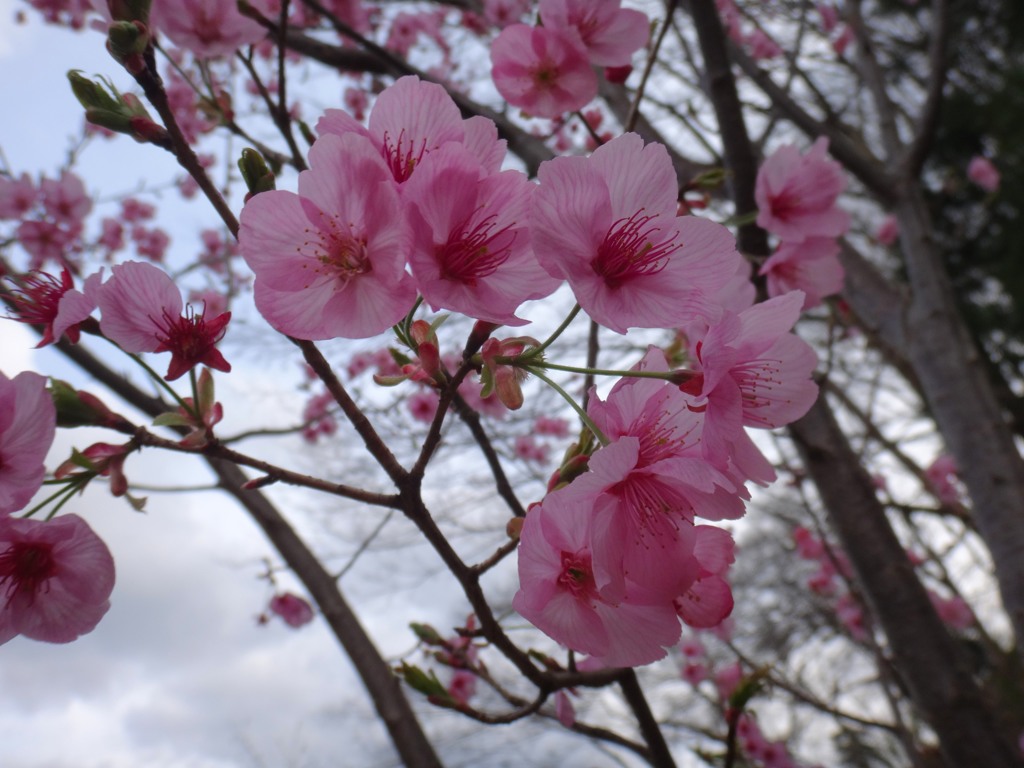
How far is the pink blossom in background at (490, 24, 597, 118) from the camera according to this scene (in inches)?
42.0

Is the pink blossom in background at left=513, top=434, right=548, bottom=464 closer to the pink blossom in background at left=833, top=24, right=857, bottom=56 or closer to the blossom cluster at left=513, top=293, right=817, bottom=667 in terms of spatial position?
the blossom cluster at left=513, top=293, right=817, bottom=667

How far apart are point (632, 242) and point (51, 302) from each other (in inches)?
24.2

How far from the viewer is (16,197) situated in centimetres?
261

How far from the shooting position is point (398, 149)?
2.05 feet

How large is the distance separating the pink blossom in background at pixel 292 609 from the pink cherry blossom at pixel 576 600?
2.25m

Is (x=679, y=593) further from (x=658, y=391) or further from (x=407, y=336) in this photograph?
(x=407, y=336)

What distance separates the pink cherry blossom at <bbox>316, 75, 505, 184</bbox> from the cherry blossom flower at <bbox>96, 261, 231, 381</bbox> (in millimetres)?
211

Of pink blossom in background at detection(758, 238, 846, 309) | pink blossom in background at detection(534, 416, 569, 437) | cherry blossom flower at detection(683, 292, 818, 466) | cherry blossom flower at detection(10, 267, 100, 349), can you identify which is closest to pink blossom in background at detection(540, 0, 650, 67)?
pink blossom in background at detection(758, 238, 846, 309)

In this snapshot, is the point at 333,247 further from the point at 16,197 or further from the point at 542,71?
the point at 16,197

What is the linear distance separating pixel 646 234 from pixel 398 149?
0.80 ft

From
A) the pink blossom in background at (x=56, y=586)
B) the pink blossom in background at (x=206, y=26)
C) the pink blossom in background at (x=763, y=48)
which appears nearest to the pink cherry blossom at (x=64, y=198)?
the pink blossom in background at (x=206, y=26)

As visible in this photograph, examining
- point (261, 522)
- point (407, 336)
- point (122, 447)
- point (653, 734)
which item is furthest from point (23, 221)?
point (653, 734)

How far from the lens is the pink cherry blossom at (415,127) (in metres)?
0.62

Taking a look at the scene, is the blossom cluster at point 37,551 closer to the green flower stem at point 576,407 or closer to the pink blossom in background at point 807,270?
the green flower stem at point 576,407
